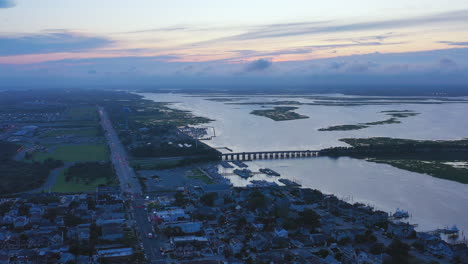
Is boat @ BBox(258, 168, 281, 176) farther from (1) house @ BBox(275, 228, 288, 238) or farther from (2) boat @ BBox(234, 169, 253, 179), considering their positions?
(1) house @ BBox(275, 228, 288, 238)

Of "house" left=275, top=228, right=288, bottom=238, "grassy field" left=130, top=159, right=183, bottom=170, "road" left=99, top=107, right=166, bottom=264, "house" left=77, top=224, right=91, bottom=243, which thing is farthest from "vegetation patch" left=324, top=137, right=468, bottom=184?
"house" left=77, top=224, right=91, bottom=243

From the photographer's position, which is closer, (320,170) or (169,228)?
(169,228)

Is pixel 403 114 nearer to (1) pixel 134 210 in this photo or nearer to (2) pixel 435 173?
(2) pixel 435 173

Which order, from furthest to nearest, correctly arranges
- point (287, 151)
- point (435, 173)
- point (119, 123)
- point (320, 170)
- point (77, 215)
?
point (119, 123) < point (287, 151) < point (320, 170) < point (435, 173) < point (77, 215)

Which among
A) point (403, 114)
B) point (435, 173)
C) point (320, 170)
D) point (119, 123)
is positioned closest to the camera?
point (435, 173)

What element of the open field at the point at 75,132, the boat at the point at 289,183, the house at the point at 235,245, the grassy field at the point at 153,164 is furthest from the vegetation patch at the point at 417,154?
the open field at the point at 75,132

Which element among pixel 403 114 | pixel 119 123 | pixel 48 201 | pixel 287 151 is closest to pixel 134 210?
pixel 48 201

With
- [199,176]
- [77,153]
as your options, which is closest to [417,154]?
[199,176]

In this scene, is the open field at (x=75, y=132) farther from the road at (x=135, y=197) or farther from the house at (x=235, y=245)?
the house at (x=235, y=245)

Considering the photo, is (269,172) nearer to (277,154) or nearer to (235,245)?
(277,154)
